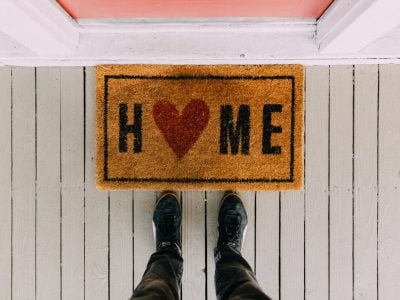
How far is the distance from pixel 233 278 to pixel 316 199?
462mm

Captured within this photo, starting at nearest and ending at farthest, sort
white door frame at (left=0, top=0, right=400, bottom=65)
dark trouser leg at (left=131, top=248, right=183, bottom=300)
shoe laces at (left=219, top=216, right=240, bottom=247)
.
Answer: dark trouser leg at (left=131, top=248, right=183, bottom=300) → white door frame at (left=0, top=0, right=400, bottom=65) → shoe laces at (left=219, top=216, right=240, bottom=247)

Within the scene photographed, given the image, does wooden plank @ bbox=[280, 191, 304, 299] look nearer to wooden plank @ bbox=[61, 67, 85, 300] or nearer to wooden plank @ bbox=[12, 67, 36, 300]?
wooden plank @ bbox=[61, 67, 85, 300]

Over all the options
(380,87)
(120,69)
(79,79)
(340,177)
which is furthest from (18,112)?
(380,87)

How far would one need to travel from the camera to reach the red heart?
1.32 meters

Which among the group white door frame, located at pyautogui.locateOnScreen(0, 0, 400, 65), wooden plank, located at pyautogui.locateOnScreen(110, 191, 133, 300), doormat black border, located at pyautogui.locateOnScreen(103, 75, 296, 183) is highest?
white door frame, located at pyautogui.locateOnScreen(0, 0, 400, 65)

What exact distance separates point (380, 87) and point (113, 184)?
0.99 m

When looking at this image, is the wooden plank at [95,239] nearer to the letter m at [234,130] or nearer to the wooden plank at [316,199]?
the letter m at [234,130]

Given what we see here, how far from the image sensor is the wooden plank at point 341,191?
132 cm

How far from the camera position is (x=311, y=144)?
4.35 ft

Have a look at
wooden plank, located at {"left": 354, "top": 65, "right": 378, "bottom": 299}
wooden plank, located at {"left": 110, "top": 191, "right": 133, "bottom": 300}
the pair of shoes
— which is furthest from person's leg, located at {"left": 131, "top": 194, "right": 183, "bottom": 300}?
wooden plank, located at {"left": 354, "top": 65, "right": 378, "bottom": 299}

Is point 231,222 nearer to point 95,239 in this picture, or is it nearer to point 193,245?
point 193,245

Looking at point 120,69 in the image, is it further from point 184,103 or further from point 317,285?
point 317,285

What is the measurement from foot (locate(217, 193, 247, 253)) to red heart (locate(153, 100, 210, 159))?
0.25 m

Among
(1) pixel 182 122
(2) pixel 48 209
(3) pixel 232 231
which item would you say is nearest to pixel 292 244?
(3) pixel 232 231
